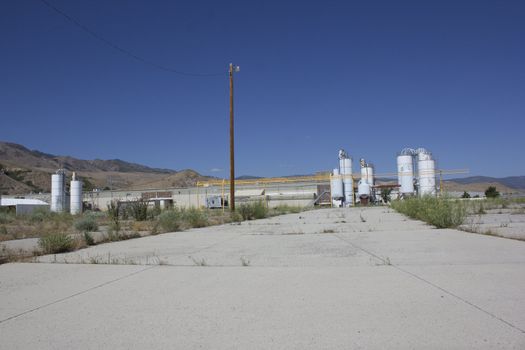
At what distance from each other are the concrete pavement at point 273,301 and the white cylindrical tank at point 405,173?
49629 millimetres

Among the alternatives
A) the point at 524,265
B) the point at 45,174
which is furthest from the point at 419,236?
the point at 45,174

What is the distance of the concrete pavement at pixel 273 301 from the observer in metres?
4.32

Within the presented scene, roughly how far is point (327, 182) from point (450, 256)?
66.1 meters

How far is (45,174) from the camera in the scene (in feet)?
487

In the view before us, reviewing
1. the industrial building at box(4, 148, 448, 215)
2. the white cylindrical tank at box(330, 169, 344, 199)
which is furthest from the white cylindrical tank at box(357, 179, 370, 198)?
the white cylindrical tank at box(330, 169, 344, 199)

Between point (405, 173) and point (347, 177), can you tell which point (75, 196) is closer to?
point (347, 177)

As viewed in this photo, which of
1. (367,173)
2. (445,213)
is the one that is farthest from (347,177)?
(445,213)

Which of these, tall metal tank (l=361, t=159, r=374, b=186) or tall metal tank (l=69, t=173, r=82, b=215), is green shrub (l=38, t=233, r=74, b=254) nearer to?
tall metal tank (l=69, t=173, r=82, b=215)

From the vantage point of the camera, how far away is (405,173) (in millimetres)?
58531

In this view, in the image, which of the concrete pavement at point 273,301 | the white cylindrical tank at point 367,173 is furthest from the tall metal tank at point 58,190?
the concrete pavement at point 273,301

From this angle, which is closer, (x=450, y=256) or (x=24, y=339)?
(x=24, y=339)

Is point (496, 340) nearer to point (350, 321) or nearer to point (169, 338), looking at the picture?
point (350, 321)

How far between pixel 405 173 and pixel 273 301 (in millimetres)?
55897

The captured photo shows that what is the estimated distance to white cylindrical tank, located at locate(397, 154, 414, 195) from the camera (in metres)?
58.2
